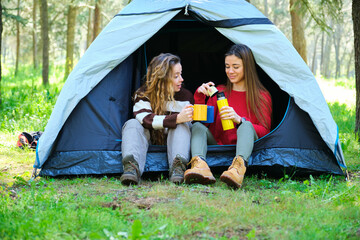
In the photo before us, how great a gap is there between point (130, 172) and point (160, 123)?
48 centimetres

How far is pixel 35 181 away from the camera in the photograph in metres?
3.30

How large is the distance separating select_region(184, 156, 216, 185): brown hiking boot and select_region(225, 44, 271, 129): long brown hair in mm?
750

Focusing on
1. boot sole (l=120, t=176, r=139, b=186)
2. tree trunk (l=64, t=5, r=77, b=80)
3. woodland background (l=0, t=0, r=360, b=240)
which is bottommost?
woodland background (l=0, t=0, r=360, b=240)

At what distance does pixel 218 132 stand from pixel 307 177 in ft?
2.81

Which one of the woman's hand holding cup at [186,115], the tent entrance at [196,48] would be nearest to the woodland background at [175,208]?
the woman's hand holding cup at [186,115]

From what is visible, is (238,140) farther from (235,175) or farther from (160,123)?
(160,123)

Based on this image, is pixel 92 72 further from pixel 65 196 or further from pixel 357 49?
pixel 357 49

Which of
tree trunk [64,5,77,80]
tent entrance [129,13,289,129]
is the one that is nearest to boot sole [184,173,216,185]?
tent entrance [129,13,289,129]

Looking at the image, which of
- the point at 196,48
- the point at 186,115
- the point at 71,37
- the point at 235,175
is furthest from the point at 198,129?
the point at 71,37

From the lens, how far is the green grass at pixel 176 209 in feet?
6.97

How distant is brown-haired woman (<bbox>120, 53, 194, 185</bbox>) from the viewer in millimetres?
3225

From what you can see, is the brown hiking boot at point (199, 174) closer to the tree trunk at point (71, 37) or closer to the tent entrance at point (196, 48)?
the tent entrance at point (196, 48)

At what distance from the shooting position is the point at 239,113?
3617 millimetres

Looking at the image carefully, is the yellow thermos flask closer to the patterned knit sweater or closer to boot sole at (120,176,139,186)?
the patterned knit sweater
